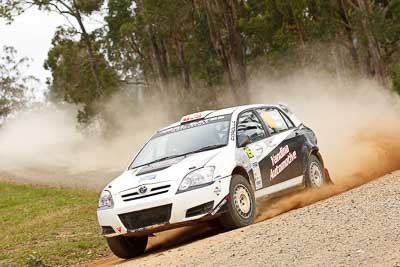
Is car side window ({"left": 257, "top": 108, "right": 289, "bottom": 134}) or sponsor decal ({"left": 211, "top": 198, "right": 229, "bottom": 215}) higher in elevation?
car side window ({"left": 257, "top": 108, "right": 289, "bottom": 134})

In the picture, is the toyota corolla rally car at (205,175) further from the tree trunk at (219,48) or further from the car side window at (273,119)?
the tree trunk at (219,48)

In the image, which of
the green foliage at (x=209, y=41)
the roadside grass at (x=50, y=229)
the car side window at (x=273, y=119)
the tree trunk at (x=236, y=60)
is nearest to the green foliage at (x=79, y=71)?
the green foliage at (x=209, y=41)

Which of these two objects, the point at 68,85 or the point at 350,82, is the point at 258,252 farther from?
the point at 68,85

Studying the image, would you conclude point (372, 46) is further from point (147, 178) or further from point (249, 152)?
point (147, 178)

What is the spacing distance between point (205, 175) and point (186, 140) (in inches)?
53.4

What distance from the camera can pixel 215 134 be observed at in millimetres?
9680

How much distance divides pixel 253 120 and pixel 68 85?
4387 centimetres

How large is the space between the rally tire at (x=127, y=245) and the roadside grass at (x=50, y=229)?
1223 mm

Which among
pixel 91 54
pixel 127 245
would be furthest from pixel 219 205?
pixel 91 54

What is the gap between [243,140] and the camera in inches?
373

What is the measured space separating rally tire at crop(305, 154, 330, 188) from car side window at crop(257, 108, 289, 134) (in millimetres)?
708

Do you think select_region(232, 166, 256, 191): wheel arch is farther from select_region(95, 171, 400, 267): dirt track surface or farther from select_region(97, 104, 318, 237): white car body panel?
select_region(95, 171, 400, 267): dirt track surface

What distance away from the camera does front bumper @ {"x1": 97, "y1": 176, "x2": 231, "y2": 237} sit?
8344mm

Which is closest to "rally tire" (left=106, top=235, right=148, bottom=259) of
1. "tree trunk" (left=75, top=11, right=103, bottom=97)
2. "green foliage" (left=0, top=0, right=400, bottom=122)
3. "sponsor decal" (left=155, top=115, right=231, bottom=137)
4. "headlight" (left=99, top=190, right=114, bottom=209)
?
"headlight" (left=99, top=190, right=114, bottom=209)
